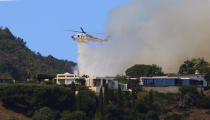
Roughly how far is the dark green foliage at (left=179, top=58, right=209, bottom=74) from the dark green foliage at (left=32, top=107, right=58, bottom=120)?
61.3 m

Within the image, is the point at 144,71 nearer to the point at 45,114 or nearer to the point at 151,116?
the point at 151,116

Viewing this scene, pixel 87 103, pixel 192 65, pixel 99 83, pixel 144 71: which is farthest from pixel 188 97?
pixel 192 65

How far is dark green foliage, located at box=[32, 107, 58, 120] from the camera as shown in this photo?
10194 cm

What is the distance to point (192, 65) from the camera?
165 meters

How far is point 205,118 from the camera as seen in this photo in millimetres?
111188

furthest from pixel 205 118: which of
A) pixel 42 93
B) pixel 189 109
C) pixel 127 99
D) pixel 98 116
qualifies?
pixel 42 93

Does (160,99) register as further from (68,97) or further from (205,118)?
(68,97)

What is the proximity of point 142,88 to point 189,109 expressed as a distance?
15.3 meters

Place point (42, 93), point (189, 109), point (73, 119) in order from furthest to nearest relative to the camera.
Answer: point (189, 109), point (42, 93), point (73, 119)

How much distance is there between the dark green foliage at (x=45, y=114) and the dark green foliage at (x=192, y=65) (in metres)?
61.3

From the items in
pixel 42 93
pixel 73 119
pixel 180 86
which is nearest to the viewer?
pixel 73 119

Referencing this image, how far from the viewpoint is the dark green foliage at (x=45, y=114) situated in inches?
4013

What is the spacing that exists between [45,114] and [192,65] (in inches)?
2846

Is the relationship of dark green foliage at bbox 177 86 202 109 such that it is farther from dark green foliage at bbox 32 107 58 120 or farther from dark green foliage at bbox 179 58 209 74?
dark green foliage at bbox 179 58 209 74
